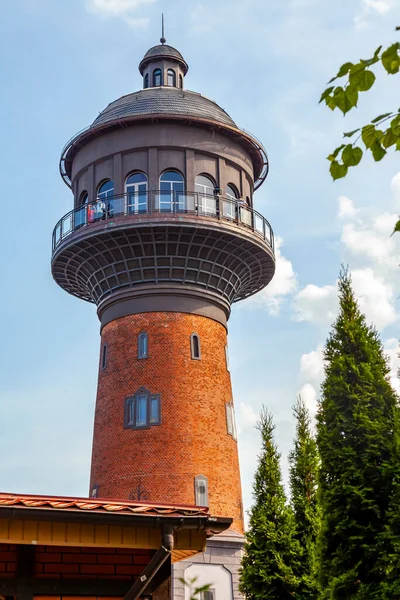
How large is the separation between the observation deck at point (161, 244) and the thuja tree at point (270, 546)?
8066 mm

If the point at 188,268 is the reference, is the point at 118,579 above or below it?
below

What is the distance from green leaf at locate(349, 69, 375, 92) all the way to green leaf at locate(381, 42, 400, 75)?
0.13m

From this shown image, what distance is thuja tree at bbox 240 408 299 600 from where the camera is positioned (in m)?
20.6

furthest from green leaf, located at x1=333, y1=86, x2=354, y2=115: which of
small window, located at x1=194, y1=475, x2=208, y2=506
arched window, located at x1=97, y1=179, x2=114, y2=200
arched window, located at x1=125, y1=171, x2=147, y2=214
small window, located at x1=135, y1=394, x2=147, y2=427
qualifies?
arched window, located at x1=97, y1=179, x2=114, y2=200

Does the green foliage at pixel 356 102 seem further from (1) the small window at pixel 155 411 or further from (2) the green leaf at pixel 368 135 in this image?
(1) the small window at pixel 155 411

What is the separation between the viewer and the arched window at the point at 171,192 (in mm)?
26828

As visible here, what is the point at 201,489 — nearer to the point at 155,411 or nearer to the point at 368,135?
the point at 155,411

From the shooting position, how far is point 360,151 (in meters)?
5.00

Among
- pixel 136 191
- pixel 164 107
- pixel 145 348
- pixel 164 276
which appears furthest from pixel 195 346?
pixel 164 107

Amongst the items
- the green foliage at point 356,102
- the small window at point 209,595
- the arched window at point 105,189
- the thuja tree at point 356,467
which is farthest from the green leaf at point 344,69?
the arched window at point 105,189

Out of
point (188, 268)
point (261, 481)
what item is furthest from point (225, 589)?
point (188, 268)

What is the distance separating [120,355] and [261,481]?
740 cm

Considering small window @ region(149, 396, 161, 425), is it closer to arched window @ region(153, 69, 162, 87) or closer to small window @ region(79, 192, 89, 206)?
small window @ region(79, 192, 89, 206)

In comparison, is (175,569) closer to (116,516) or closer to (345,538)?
(345,538)
